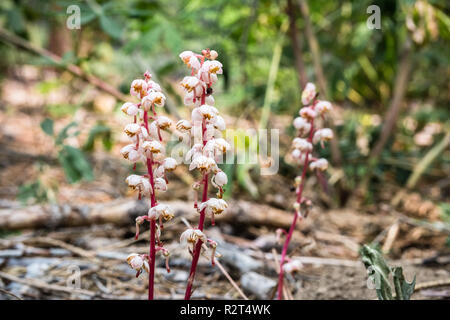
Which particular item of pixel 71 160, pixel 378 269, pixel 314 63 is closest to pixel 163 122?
pixel 378 269

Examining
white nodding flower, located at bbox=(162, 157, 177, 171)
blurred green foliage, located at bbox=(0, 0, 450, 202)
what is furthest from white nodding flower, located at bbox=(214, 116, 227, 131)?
blurred green foliage, located at bbox=(0, 0, 450, 202)

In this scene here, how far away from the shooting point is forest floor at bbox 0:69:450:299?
1.28m

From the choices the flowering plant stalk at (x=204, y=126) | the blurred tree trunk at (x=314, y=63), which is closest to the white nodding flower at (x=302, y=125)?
the flowering plant stalk at (x=204, y=126)

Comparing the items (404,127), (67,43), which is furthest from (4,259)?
(67,43)

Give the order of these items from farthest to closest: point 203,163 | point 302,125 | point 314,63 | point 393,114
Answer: point 393,114
point 314,63
point 302,125
point 203,163

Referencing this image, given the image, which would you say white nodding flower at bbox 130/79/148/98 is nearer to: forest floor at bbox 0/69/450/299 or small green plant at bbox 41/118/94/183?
forest floor at bbox 0/69/450/299

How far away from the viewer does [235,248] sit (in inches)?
60.9

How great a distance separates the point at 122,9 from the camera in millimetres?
2020

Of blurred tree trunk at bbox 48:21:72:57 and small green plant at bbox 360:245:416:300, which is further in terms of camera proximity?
blurred tree trunk at bbox 48:21:72:57

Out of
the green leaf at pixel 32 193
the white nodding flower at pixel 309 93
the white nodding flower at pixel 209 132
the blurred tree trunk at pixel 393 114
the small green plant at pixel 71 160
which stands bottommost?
the white nodding flower at pixel 209 132

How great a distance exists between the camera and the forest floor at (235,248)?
1.28 metres

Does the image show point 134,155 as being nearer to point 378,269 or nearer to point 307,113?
point 307,113

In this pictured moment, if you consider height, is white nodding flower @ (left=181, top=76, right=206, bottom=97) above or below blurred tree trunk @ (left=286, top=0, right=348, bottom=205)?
below

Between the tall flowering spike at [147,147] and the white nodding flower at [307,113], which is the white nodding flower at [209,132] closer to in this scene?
the tall flowering spike at [147,147]
